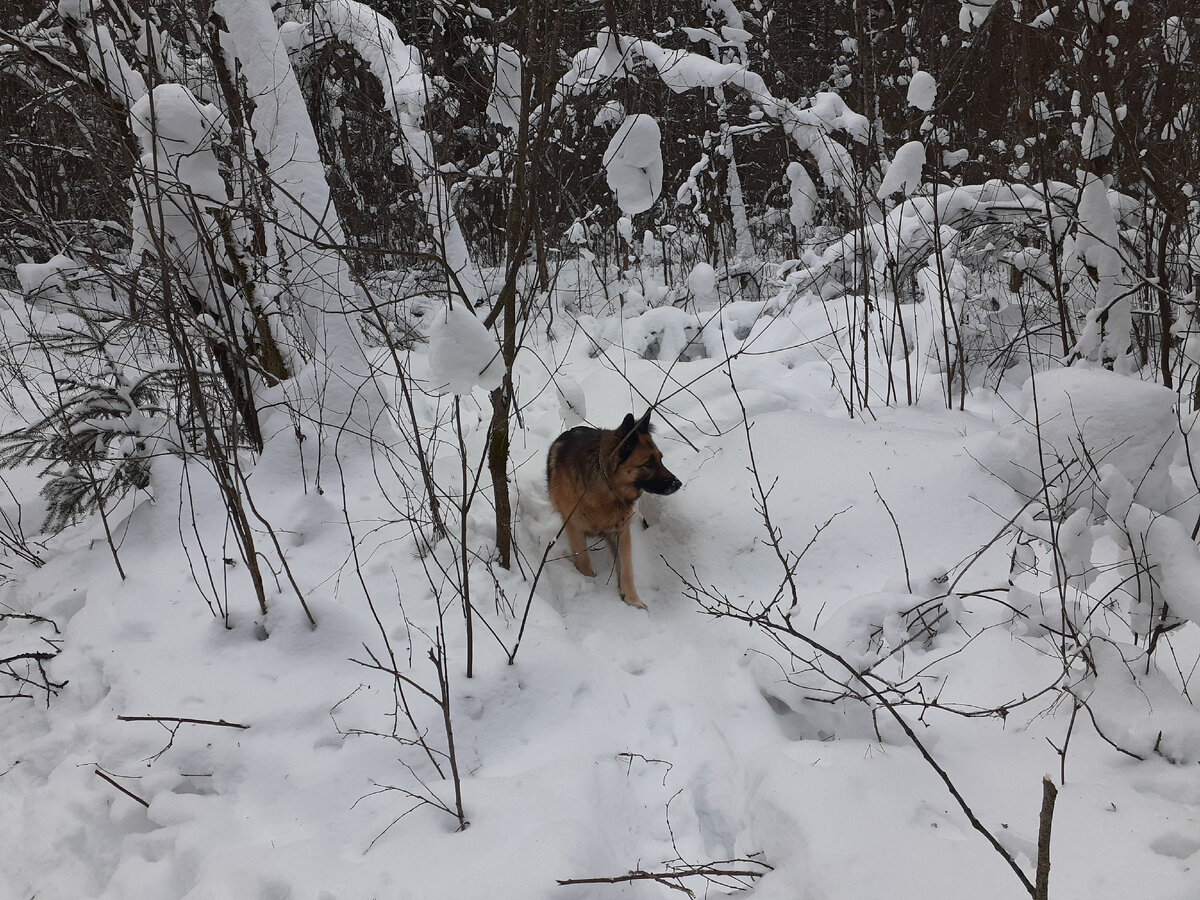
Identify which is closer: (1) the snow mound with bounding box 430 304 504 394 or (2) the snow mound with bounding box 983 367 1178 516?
(1) the snow mound with bounding box 430 304 504 394

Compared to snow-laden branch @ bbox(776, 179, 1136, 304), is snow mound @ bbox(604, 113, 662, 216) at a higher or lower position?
higher

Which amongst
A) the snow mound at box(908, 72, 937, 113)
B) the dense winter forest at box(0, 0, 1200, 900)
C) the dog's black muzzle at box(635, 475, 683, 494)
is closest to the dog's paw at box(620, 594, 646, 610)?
the dense winter forest at box(0, 0, 1200, 900)

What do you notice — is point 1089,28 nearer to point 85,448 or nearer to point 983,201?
point 983,201

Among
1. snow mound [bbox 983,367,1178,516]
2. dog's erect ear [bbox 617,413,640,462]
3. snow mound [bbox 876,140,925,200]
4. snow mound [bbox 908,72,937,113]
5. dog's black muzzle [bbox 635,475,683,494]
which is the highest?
snow mound [bbox 908,72,937,113]

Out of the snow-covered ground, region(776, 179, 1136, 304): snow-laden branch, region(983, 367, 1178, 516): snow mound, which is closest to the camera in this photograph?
the snow-covered ground

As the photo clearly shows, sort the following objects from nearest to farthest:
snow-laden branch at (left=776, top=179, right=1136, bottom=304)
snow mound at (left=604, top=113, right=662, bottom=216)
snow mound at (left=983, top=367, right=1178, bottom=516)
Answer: snow mound at (left=983, top=367, right=1178, bottom=516), snow mound at (left=604, top=113, right=662, bottom=216), snow-laden branch at (left=776, top=179, right=1136, bottom=304)

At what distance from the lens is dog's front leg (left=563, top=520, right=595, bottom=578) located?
3.90 meters

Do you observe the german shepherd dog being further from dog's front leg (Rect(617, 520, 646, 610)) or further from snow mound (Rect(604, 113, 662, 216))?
snow mound (Rect(604, 113, 662, 216))

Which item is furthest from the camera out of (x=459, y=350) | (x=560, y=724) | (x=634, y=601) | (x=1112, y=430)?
(x=634, y=601)

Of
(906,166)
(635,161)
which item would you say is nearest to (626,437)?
(635,161)

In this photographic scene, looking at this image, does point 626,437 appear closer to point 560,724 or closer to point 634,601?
point 634,601

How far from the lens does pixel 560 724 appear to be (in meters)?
2.70

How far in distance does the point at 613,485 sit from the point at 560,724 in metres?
1.53

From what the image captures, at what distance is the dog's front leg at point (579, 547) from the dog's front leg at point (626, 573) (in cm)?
21
